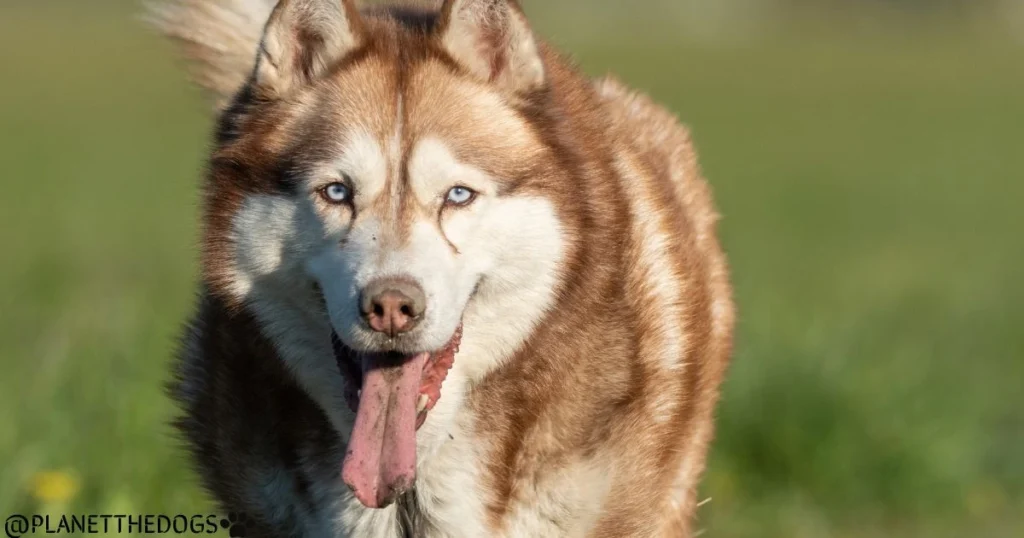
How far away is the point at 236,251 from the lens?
3.71 metres

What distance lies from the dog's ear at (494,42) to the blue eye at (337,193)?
48cm

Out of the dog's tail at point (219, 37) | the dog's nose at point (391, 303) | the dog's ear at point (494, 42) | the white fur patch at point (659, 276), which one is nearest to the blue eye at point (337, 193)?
the dog's nose at point (391, 303)

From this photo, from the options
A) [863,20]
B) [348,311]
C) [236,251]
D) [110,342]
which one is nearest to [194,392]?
[236,251]

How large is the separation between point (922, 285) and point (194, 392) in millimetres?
8491

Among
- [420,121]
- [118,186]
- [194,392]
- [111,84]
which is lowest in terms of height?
[111,84]

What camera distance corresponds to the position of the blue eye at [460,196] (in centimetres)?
360

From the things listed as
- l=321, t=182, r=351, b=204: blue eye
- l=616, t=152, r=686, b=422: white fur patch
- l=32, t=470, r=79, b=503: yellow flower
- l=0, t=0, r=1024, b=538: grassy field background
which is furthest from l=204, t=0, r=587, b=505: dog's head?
l=32, t=470, r=79, b=503: yellow flower

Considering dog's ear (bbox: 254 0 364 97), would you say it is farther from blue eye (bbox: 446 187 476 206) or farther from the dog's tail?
the dog's tail

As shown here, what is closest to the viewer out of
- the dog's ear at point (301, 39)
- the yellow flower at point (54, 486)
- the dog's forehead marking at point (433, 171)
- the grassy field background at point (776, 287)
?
the dog's forehead marking at point (433, 171)

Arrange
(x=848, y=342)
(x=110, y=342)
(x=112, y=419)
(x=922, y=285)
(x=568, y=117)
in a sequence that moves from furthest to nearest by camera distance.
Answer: (x=922, y=285)
(x=848, y=342)
(x=110, y=342)
(x=112, y=419)
(x=568, y=117)

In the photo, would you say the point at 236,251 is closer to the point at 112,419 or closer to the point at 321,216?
the point at 321,216

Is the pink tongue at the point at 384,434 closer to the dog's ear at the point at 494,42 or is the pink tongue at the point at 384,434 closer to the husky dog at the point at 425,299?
the husky dog at the point at 425,299

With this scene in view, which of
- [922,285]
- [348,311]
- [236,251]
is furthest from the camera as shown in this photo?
[922,285]

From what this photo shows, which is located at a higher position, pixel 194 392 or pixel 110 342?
pixel 194 392
